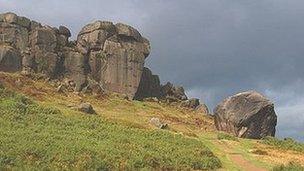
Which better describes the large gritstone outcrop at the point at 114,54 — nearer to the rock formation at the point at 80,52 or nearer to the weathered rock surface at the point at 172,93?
the rock formation at the point at 80,52

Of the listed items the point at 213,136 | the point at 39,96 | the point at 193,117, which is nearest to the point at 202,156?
the point at 213,136

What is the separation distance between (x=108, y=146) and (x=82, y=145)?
230 cm

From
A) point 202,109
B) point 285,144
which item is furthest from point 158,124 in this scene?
point 202,109

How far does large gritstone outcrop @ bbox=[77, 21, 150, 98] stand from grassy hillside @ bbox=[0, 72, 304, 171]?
21443mm

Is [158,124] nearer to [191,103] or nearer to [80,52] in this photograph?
[80,52]

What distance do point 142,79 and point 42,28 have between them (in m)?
18.7

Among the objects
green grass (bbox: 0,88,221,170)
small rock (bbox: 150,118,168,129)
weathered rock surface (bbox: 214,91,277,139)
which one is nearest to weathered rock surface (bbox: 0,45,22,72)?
green grass (bbox: 0,88,221,170)

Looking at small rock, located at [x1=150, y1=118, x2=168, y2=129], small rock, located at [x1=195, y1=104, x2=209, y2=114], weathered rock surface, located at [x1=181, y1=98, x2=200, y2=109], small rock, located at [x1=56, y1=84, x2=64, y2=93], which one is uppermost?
weathered rock surface, located at [x1=181, y1=98, x2=200, y2=109]

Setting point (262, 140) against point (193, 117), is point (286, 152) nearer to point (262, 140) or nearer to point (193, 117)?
point (262, 140)

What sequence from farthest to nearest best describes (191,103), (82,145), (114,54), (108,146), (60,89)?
(191,103) < (114,54) < (60,89) < (108,146) < (82,145)

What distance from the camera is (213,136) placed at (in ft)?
198

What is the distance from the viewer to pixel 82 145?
39156 mm

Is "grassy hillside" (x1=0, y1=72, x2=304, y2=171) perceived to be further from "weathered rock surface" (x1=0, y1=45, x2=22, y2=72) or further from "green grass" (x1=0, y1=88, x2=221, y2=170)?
"weathered rock surface" (x1=0, y1=45, x2=22, y2=72)

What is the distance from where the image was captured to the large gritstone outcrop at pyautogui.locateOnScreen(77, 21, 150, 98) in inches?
3605
